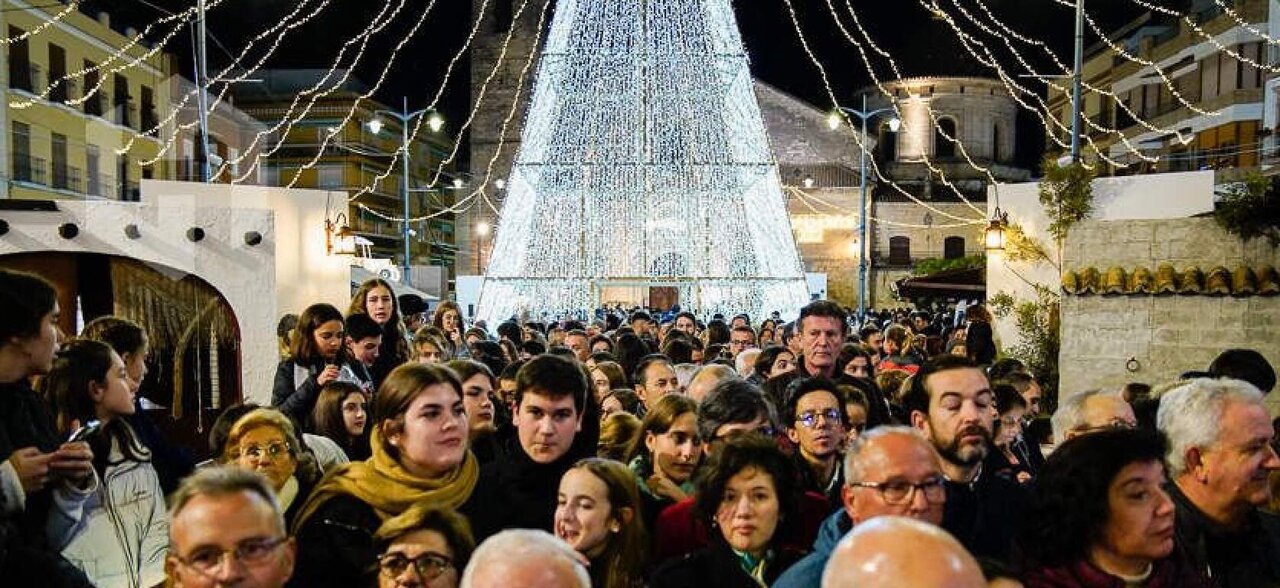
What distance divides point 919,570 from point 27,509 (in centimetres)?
272

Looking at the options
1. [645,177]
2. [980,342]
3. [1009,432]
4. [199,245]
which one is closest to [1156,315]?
[980,342]

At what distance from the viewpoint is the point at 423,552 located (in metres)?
2.98

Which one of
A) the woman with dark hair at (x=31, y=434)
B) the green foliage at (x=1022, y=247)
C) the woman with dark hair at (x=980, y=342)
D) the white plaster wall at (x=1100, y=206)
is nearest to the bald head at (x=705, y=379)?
the woman with dark hair at (x=31, y=434)

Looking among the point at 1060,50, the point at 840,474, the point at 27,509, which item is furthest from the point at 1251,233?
the point at 1060,50

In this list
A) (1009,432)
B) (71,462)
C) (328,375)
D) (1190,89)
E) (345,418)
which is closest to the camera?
(71,462)

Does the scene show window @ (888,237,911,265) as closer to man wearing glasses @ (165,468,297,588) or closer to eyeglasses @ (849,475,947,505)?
eyeglasses @ (849,475,947,505)

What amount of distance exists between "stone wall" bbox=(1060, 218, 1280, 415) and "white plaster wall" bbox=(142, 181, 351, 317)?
8.34m

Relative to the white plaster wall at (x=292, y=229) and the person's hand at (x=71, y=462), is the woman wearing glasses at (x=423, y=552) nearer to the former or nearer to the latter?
the person's hand at (x=71, y=462)

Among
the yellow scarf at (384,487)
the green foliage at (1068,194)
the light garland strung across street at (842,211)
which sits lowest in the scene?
the yellow scarf at (384,487)

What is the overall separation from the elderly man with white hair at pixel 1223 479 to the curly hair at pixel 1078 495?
1.45 feet

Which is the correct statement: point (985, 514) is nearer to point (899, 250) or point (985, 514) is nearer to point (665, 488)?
point (665, 488)

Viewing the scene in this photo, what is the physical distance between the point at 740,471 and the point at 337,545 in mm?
1307

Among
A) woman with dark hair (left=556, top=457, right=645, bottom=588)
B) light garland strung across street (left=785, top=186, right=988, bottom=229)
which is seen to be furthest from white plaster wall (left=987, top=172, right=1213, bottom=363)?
light garland strung across street (left=785, top=186, right=988, bottom=229)

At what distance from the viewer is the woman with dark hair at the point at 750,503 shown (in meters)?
3.37
